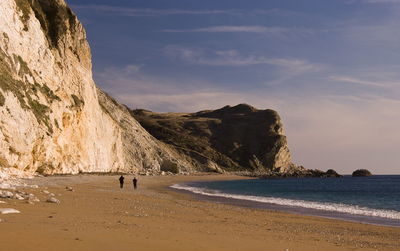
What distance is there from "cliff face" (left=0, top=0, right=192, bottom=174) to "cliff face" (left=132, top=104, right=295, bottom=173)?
201ft

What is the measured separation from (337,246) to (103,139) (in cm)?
5762

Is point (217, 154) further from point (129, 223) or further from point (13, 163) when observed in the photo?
point (129, 223)

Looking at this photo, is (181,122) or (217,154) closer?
(217,154)

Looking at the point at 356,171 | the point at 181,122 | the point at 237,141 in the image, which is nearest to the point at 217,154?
the point at 237,141

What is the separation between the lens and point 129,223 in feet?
34.5

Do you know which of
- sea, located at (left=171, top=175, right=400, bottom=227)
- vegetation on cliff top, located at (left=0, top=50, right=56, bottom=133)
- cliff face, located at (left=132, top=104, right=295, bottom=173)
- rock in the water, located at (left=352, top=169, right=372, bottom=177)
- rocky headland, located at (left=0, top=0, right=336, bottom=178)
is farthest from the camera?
rock in the water, located at (left=352, top=169, right=372, bottom=177)

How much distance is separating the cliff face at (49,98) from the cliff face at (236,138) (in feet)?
201

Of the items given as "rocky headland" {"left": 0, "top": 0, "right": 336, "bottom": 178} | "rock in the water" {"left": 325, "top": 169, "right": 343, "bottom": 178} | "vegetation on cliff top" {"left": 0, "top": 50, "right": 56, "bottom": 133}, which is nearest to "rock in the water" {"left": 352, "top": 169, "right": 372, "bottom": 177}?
"rock in the water" {"left": 325, "top": 169, "right": 343, "bottom": 178}

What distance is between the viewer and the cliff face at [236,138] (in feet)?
440

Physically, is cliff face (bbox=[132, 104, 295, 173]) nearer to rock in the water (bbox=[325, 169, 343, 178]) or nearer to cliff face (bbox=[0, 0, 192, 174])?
rock in the water (bbox=[325, 169, 343, 178])

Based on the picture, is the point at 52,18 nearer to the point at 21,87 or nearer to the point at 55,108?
the point at 55,108

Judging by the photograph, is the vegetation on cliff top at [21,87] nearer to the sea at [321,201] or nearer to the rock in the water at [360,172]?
the sea at [321,201]

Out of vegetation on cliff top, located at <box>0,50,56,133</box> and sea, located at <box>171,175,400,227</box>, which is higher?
vegetation on cliff top, located at <box>0,50,56,133</box>

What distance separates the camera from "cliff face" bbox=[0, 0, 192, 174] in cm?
3434
